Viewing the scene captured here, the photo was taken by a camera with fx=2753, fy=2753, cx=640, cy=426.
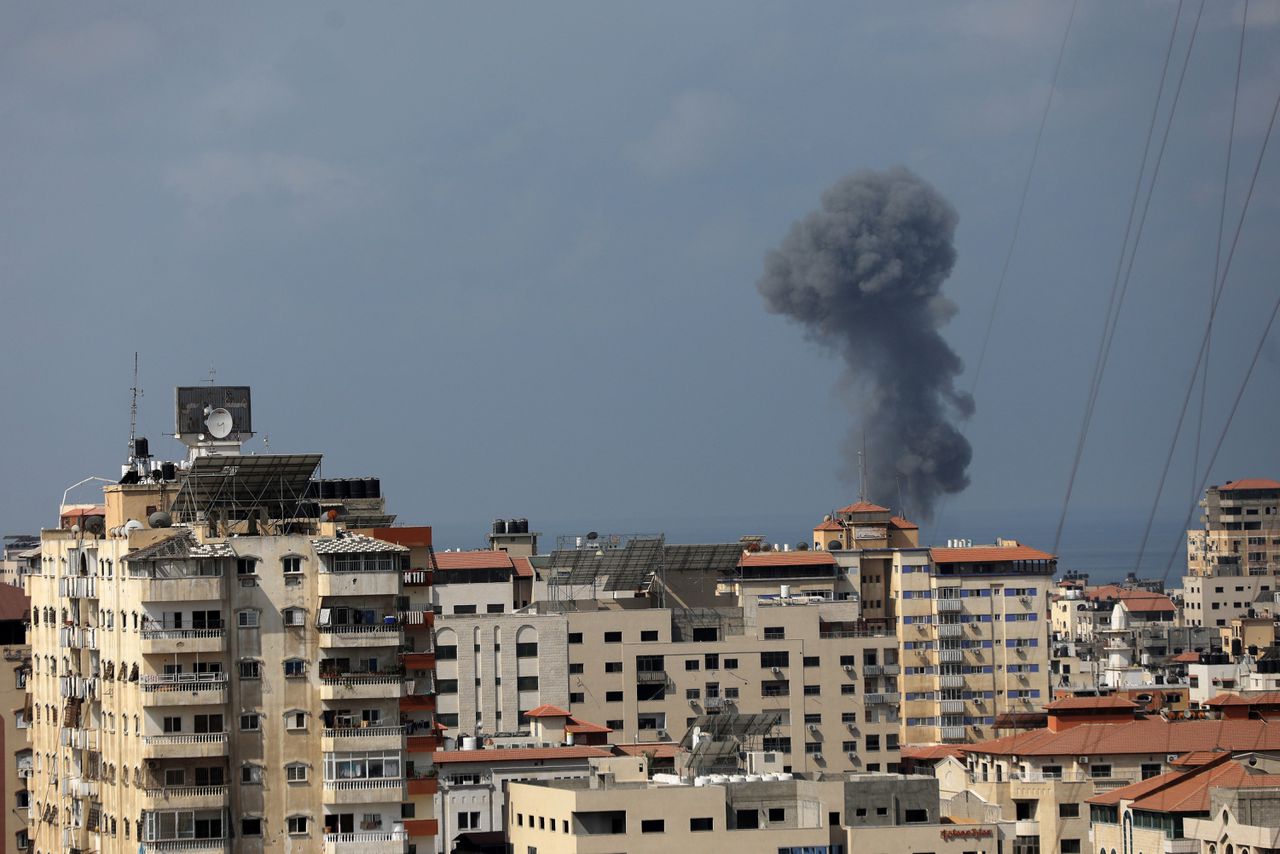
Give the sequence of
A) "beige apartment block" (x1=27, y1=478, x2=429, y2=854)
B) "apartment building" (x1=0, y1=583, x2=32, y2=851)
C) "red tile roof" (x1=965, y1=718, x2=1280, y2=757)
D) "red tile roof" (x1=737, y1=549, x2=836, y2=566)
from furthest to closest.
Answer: "red tile roof" (x1=737, y1=549, x2=836, y2=566), "red tile roof" (x1=965, y1=718, x2=1280, y2=757), "apartment building" (x1=0, y1=583, x2=32, y2=851), "beige apartment block" (x1=27, y1=478, x2=429, y2=854)

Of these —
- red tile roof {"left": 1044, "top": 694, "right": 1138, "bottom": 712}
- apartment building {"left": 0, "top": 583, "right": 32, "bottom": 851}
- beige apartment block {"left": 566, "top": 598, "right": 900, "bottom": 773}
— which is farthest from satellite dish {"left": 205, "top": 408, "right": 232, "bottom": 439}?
beige apartment block {"left": 566, "top": 598, "right": 900, "bottom": 773}

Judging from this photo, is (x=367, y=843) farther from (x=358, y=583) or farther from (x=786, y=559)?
(x=786, y=559)

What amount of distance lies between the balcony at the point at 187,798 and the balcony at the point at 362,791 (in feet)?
7.12

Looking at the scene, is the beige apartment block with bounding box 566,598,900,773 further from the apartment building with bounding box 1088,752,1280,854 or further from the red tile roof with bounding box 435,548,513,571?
the apartment building with bounding box 1088,752,1280,854

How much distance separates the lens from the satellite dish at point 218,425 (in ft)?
232

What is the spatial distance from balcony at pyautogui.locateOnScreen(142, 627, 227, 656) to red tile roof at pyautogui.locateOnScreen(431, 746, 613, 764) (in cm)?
2137

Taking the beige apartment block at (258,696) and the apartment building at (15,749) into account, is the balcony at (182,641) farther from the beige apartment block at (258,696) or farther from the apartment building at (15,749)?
the apartment building at (15,749)

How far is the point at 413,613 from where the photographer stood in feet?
200

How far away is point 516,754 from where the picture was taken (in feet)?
261

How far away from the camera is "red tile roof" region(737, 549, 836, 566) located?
129750mm

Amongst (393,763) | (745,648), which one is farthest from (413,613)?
(745,648)

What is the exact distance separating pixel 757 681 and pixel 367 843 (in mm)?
53324

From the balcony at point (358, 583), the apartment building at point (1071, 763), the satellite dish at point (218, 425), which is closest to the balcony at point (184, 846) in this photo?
the balcony at point (358, 583)

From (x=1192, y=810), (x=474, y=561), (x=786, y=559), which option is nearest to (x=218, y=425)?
(x=1192, y=810)
